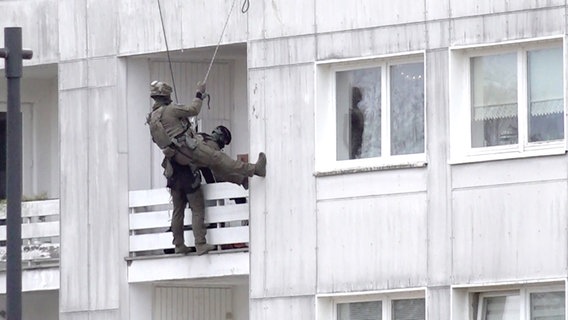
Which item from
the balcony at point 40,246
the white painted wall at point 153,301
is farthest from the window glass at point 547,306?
A: the balcony at point 40,246

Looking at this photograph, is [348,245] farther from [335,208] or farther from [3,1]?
[3,1]

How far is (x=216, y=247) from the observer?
36.1 meters

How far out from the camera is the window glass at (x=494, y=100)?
33.2 meters

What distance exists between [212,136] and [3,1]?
4.39 metres

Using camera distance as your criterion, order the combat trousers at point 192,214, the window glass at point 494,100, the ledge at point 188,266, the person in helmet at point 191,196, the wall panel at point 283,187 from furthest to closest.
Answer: the combat trousers at point 192,214, the person in helmet at point 191,196, the ledge at point 188,266, the wall panel at point 283,187, the window glass at point 494,100

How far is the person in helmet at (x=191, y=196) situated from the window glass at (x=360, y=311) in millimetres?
2343

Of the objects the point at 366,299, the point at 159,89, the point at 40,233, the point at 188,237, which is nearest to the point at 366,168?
the point at 366,299

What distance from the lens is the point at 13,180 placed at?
92.5 ft

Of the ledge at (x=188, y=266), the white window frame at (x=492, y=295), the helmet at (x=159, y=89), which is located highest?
the helmet at (x=159, y=89)

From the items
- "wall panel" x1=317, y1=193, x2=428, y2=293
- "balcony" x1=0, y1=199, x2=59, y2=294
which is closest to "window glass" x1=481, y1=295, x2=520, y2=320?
"wall panel" x1=317, y1=193, x2=428, y2=293

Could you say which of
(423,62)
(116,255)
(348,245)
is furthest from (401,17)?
(116,255)

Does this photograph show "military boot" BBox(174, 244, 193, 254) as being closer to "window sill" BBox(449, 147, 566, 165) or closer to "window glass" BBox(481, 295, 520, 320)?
"window sill" BBox(449, 147, 566, 165)

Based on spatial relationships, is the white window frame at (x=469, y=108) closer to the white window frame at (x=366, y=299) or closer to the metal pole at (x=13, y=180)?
the white window frame at (x=366, y=299)

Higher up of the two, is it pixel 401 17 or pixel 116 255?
pixel 401 17
